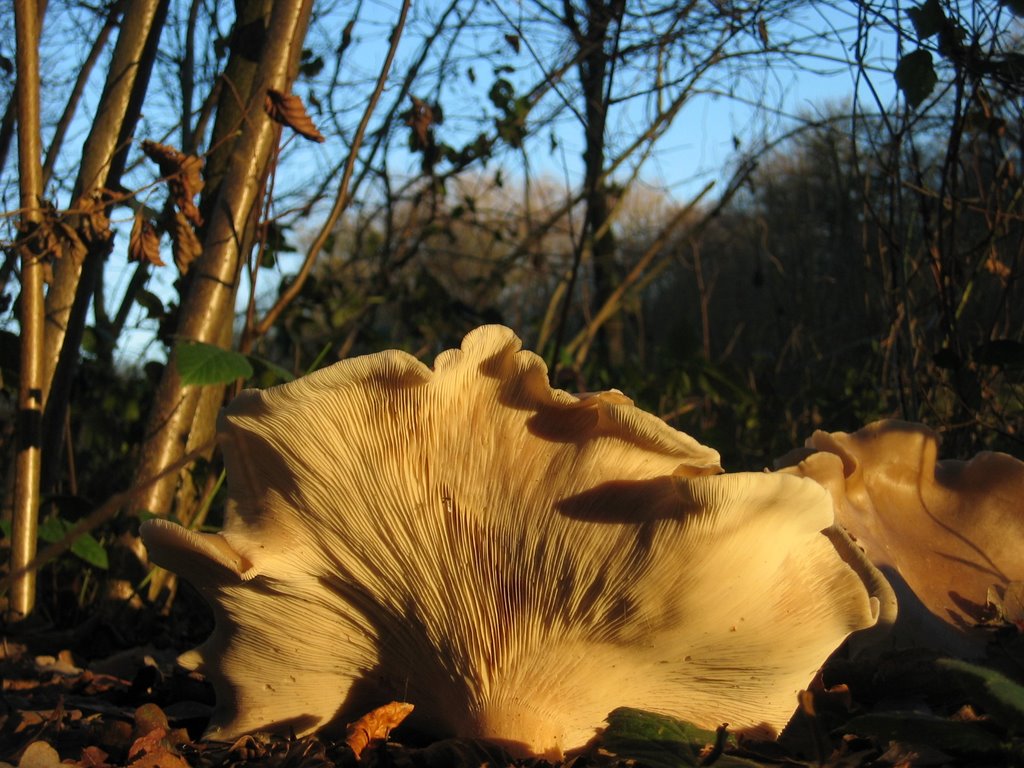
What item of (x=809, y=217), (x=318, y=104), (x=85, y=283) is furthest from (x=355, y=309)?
(x=809, y=217)

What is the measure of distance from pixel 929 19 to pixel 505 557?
83.6 inches

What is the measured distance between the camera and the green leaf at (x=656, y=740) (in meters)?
1.43

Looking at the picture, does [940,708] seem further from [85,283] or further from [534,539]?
[85,283]

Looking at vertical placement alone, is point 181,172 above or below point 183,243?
above

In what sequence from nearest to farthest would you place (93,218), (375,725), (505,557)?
(505,557) → (375,725) → (93,218)

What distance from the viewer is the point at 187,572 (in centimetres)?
173

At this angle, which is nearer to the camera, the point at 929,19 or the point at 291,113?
the point at 929,19

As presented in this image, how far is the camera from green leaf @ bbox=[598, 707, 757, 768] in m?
1.43

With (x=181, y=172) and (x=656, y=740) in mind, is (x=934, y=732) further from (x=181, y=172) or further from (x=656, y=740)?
(x=181, y=172)

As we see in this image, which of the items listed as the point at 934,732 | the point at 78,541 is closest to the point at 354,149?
the point at 78,541

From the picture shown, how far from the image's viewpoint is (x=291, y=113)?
9.00 feet

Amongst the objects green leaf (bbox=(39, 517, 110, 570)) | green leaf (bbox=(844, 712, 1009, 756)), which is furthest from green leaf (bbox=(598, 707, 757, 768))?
green leaf (bbox=(39, 517, 110, 570))

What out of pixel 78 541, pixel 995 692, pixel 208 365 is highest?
pixel 208 365

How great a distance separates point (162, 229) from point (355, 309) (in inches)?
95.5
